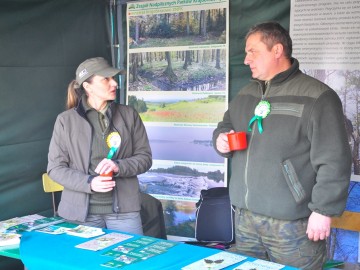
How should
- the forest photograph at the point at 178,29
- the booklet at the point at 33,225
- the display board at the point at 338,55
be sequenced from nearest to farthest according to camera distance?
the booklet at the point at 33,225
the display board at the point at 338,55
the forest photograph at the point at 178,29

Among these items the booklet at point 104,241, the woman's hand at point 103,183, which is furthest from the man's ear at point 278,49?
the booklet at point 104,241

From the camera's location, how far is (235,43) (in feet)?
12.4

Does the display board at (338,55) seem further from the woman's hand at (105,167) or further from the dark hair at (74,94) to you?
the woman's hand at (105,167)

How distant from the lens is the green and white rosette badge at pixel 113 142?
101 inches

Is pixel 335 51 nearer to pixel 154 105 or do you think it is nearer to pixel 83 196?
pixel 154 105

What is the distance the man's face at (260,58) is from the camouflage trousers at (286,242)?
0.64 meters

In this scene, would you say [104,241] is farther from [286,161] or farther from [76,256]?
[286,161]

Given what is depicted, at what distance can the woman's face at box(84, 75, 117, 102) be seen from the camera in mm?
2666

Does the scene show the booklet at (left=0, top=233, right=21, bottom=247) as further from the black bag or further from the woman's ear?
the black bag

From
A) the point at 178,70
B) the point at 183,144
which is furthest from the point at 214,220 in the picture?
the point at 178,70

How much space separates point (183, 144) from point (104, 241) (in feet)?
6.12

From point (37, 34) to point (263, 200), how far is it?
7.30 feet

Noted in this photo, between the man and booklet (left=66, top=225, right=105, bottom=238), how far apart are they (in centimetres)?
67

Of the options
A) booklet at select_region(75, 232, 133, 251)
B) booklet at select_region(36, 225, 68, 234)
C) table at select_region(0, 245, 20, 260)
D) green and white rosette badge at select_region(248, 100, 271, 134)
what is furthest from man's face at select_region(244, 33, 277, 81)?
table at select_region(0, 245, 20, 260)
